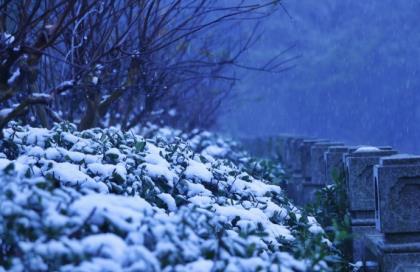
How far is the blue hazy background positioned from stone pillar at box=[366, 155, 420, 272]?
45.9 meters

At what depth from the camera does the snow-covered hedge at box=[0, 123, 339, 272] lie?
3.39 meters

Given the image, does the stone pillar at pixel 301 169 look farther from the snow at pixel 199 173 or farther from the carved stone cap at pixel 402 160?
the carved stone cap at pixel 402 160

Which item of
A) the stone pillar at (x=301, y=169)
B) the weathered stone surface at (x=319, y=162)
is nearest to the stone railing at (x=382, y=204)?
the weathered stone surface at (x=319, y=162)

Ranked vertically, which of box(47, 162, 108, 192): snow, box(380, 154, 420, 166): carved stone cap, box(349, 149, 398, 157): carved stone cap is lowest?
box(47, 162, 108, 192): snow

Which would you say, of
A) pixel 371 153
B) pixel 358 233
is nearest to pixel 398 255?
pixel 358 233

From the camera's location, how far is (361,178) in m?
7.47

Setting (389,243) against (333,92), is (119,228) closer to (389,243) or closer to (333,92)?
(389,243)

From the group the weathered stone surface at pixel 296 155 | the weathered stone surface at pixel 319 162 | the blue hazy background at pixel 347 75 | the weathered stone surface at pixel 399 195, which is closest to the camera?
the weathered stone surface at pixel 399 195

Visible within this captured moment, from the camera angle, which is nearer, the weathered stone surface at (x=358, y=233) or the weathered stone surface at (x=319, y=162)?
the weathered stone surface at (x=358, y=233)

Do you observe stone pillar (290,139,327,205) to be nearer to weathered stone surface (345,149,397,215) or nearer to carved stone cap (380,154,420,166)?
weathered stone surface (345,149,397,215)

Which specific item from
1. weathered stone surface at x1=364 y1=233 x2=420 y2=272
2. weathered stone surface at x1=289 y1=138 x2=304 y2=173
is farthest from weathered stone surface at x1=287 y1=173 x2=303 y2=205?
weathered stone surface at x1=364 y1=233 x2=420 y2=272

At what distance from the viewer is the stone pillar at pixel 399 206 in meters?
6.04

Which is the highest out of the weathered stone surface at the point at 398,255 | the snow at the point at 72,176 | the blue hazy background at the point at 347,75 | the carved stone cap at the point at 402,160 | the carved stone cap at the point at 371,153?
the blue hazy background at the point at 347,75

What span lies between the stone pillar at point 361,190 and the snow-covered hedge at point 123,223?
58.2 inches
